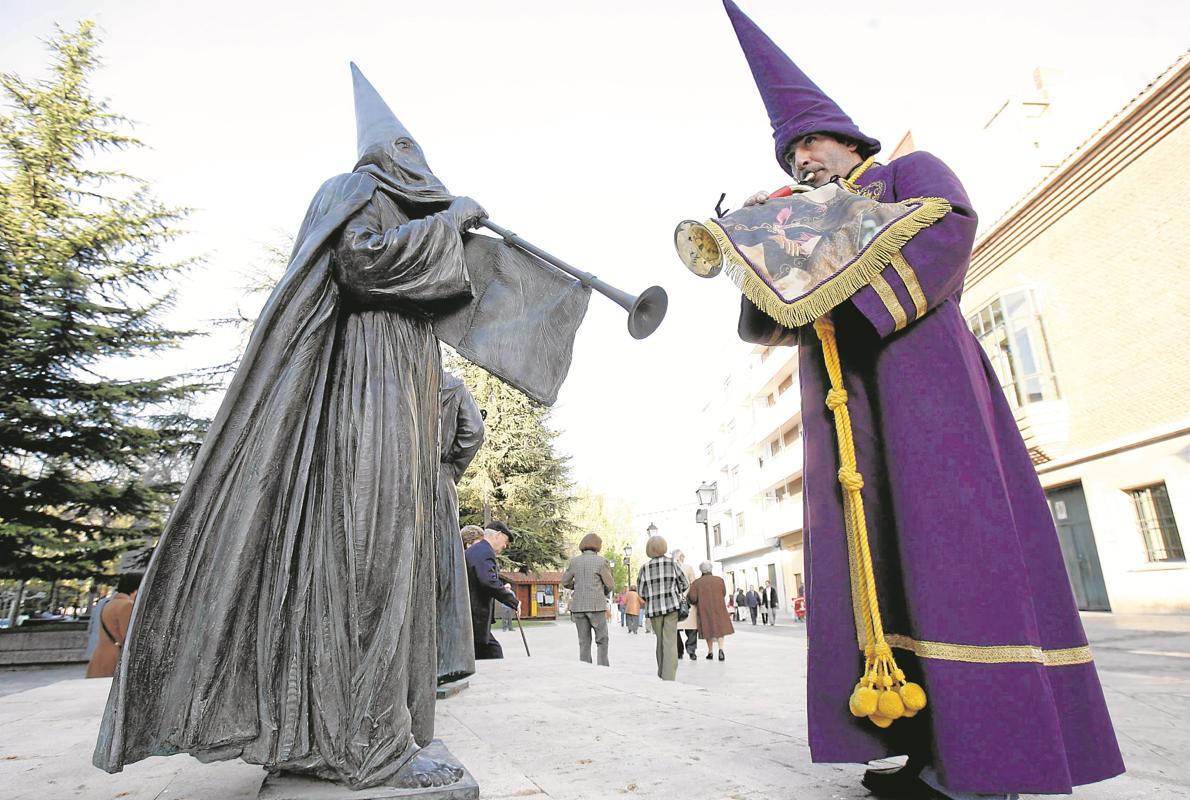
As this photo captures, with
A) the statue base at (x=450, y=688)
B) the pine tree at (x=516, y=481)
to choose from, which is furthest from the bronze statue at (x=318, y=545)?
the pine tree at (x=516, y=481)

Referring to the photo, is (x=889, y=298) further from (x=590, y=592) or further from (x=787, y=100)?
(x=590, y=592)

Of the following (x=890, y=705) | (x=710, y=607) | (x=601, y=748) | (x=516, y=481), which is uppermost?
(x=516, y=481)

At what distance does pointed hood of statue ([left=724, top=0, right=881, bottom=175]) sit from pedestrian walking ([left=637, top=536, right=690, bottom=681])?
5.99 meters

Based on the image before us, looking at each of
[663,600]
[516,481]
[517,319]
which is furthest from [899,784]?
[516,481]

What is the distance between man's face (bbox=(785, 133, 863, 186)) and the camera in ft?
8.35

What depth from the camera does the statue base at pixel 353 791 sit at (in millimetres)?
1817

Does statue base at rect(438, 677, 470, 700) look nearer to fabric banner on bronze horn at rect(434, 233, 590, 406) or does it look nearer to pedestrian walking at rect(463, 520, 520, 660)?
pedestrian walking at rect(463, 520, 520, 660)

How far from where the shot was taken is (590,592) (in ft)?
30.2

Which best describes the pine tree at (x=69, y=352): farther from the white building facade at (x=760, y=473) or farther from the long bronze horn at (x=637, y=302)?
the white building facade at (x=760, y=473)

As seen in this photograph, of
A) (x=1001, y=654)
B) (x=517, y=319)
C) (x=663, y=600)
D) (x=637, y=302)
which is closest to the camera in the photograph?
(x=1001, y=654)

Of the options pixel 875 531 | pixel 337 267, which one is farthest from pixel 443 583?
pixel 875 531

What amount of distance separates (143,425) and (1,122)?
291 inches

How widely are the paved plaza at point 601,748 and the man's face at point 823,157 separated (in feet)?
6.97

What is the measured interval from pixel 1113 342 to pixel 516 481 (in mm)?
22223
